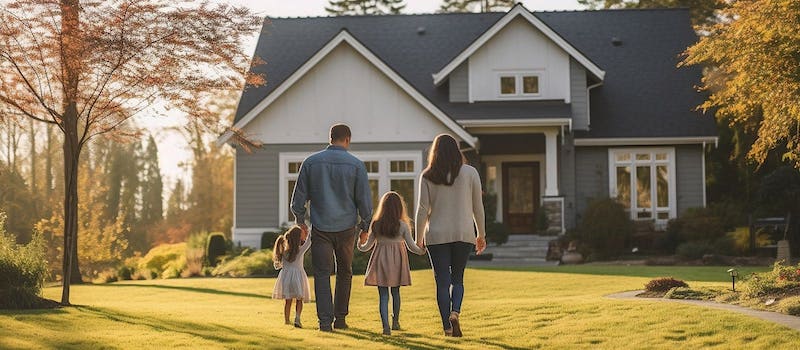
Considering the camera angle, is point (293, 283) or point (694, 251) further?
point (694, 251)

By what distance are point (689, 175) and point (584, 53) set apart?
489cm

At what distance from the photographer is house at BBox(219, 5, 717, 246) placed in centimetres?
2611

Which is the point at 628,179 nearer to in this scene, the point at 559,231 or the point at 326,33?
the point at 559,231

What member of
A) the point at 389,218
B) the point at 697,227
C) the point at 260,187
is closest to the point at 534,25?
the point at 697,227

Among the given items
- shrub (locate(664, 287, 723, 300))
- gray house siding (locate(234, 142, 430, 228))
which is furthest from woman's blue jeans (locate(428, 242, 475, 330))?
gray house siding (locate(234, 142, 430, 228))

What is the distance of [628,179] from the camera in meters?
28.6

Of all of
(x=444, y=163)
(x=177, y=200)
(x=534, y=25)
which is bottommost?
(x=444, y=163)

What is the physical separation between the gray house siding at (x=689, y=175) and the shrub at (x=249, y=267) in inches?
449

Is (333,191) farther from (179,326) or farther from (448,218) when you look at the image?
(179,326)

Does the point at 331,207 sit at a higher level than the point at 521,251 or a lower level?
higher

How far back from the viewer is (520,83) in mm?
28688

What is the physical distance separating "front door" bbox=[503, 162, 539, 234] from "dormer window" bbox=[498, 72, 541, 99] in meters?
2.10

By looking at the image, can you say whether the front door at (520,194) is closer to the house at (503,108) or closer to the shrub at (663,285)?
the house at (503,108)

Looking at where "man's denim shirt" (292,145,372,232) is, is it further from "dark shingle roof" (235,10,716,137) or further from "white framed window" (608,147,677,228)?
"white framed window" (608,147,677,228)
